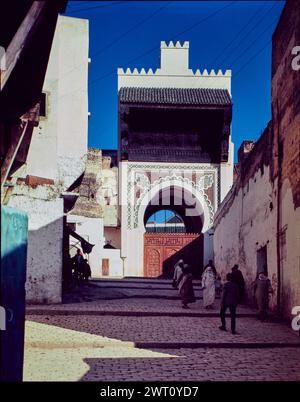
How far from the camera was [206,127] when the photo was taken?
26.2m

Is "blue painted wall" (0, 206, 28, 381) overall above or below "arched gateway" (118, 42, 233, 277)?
below

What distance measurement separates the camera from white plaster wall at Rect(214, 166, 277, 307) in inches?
473

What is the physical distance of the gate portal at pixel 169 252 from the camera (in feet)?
82.2

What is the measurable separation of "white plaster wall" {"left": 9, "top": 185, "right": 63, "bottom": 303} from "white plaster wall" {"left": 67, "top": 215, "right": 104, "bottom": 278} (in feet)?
43.7

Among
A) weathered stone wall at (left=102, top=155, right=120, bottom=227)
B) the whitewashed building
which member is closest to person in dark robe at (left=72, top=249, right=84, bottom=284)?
the whitewashed building

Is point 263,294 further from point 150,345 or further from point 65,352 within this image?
point 65,352

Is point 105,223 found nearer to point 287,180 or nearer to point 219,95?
point 219,95

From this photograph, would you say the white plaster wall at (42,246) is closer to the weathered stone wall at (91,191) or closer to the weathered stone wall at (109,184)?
the weathered stone wall at (91,191)

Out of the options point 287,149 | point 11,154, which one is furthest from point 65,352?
point 287,149

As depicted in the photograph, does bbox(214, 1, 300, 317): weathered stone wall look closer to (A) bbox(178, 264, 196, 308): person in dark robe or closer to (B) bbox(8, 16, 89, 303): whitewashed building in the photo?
(A) bbox(178, 264, 196, 308): person in dark robe

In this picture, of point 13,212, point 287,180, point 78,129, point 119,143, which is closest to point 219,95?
point 119,143

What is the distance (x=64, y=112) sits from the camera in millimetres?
14500

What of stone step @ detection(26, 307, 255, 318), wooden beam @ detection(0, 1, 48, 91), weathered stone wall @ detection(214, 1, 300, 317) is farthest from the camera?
stone step @ detection(26, 307, 255, 318)
